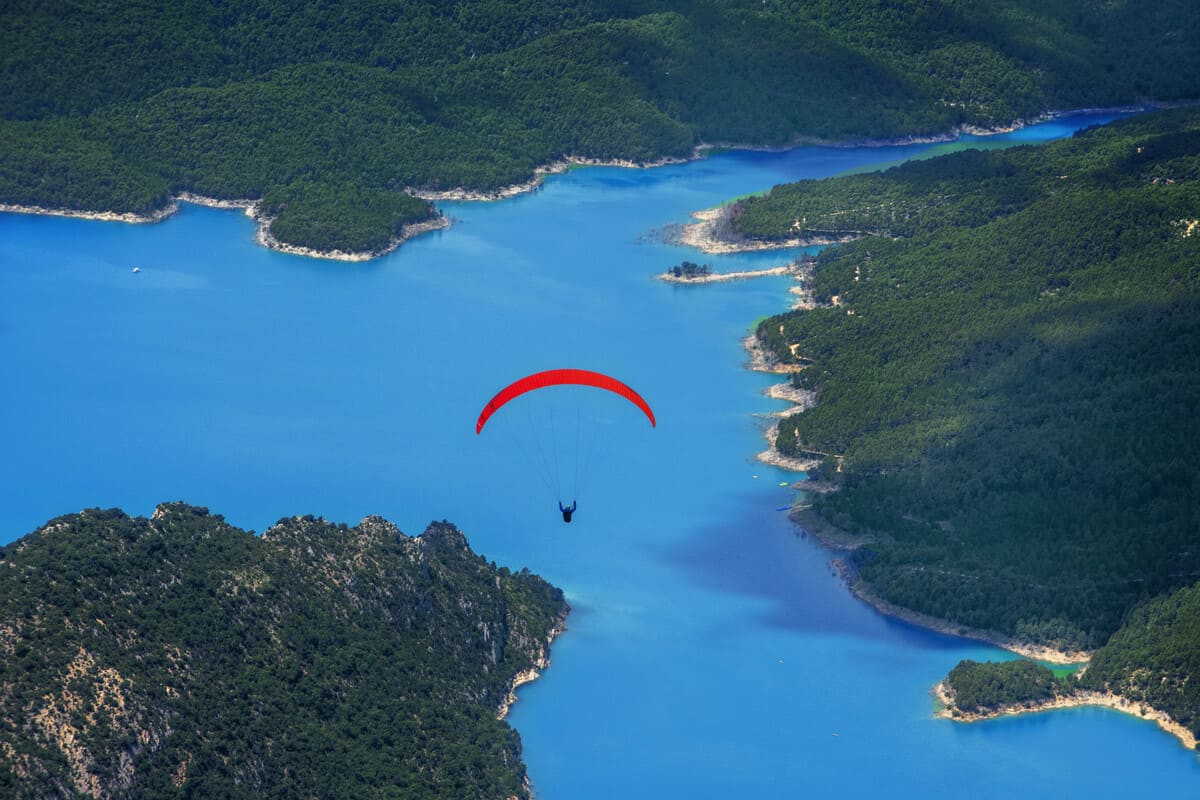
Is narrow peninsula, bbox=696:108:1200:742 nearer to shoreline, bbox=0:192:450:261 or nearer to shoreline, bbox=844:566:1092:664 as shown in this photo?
shoreline, bbox=844:566:1092:664

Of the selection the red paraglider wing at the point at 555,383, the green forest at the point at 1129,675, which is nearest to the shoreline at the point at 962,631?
the green forest at the point at 1129,675

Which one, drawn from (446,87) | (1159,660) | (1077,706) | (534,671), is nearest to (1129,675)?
(1159,660)

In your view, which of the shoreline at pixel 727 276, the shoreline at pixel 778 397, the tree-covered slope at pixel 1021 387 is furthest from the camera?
the shoreline at pixel 727 276

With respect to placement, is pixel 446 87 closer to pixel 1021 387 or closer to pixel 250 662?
pixel 1021 387

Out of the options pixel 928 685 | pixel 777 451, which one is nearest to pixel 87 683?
pixel 928 685

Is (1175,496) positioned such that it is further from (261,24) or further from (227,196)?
(261,24)

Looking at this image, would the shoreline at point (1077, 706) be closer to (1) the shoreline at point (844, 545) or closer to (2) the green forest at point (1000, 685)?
(2) the green forest at point (1000, 685)
